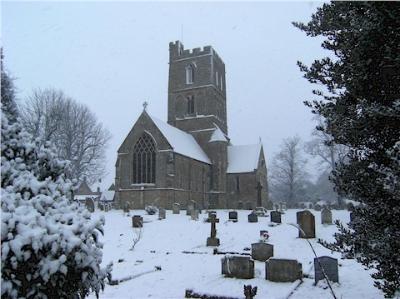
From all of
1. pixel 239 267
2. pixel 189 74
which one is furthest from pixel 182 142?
pixel 239 267

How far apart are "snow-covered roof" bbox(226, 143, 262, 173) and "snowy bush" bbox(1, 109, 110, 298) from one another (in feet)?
121

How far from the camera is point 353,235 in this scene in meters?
4.62

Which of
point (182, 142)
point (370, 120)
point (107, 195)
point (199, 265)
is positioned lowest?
point (199, 265)

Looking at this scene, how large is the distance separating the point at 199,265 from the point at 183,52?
123 feet

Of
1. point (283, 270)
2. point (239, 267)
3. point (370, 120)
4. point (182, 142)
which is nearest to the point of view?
point (370, 120)

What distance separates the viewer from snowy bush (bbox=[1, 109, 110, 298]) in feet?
10.1

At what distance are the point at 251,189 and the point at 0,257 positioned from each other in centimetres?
3781

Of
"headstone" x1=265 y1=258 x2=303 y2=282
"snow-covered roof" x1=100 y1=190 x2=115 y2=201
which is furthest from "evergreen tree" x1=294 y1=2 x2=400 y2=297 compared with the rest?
"snow-covered roof" x1=100 y1=190 x2=115 y2=201

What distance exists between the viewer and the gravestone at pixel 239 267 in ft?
26.3

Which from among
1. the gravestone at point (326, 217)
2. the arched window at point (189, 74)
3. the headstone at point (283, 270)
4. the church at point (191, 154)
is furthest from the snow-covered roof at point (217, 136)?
the headstone at point (283, 270)

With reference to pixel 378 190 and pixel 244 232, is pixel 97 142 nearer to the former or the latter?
pixel 244 232

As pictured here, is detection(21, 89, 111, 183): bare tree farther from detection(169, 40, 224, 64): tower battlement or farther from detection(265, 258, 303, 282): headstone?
detection(265, 258, 303, 282): headstone

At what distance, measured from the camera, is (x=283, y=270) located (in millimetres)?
7797

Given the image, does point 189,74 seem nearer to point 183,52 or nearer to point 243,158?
point 183,52
